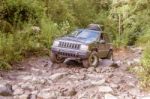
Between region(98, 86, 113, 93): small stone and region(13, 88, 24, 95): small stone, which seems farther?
region(98, 86, 113, 93): small stone

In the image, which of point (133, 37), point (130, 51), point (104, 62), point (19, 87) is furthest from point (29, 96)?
point (133, 37)

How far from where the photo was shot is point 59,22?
69.4ft

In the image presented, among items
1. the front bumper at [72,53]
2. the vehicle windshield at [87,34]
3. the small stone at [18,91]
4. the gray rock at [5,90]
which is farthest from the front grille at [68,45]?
the gray rock at [5,90]

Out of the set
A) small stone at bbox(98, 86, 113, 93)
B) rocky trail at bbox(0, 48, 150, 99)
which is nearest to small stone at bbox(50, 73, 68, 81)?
rocky trail at bbox(0, 48, 150, 99)

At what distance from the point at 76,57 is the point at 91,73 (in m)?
0.94

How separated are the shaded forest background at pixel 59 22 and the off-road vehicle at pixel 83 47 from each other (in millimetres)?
1506

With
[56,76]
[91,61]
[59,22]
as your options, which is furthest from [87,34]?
[59,22]

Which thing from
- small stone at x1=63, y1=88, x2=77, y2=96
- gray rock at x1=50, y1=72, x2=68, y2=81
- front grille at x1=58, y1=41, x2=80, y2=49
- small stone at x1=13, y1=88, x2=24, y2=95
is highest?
front grille at x1=58, y1=41, x2=80, y2=49

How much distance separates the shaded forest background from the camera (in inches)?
544

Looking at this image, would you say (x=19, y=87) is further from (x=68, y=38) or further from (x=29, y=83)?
(x=68, y=38)

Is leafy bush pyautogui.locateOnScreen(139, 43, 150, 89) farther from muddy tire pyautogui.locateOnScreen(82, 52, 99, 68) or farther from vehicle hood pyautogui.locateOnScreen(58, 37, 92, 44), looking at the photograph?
vehicle hood pyautogui.locateOnScreen(58, 37, 92, 44)

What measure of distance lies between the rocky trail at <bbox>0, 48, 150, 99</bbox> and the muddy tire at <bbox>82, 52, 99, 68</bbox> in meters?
0.26

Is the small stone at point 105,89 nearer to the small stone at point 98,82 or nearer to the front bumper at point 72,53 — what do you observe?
the small stone at point 98,82

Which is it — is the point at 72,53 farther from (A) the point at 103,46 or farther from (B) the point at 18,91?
(B) the point at 18,91
